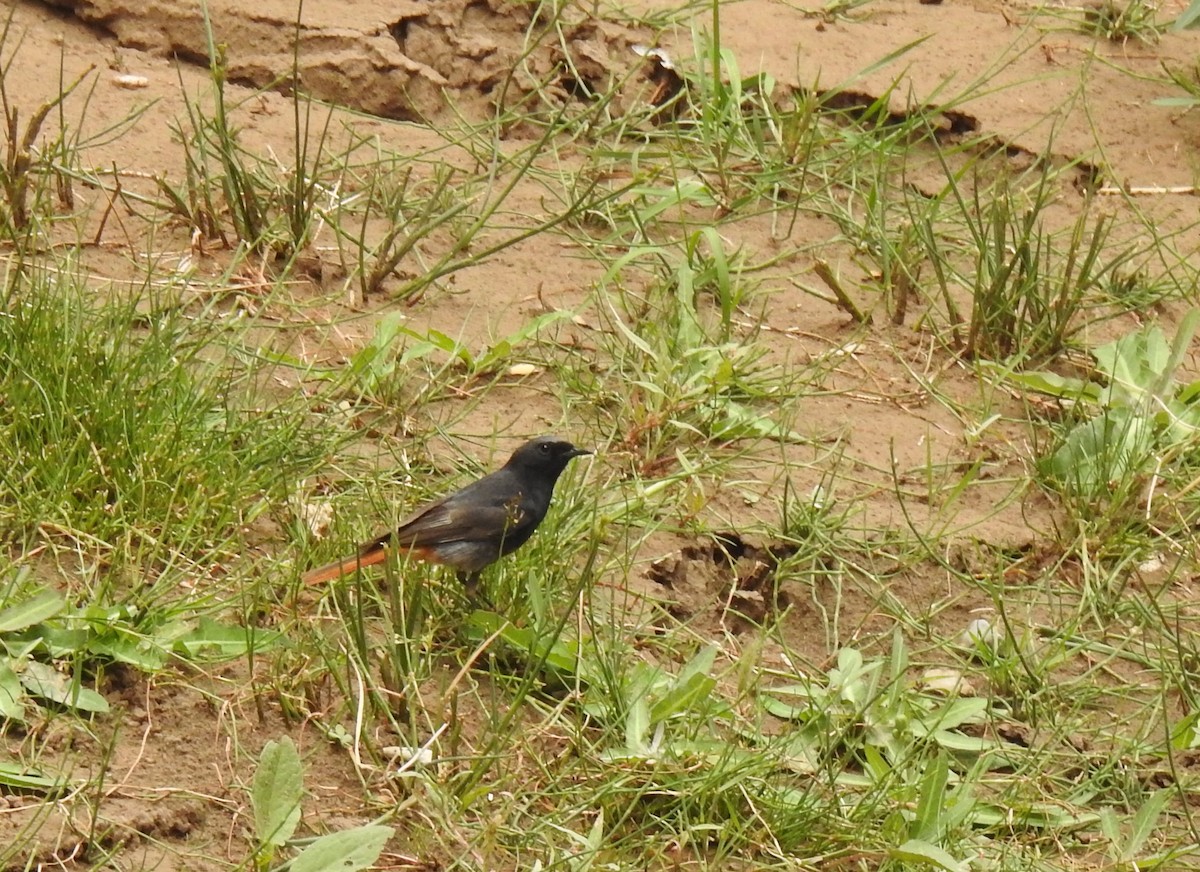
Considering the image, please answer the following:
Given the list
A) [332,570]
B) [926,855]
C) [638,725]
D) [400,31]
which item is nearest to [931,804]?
[926,855]

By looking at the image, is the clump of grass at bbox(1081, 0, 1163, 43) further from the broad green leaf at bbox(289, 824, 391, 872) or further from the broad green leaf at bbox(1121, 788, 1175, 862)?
the broad green leaf at bbox(289, 824, 391, 872)

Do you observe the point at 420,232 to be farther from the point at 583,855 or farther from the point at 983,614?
the point at 583,855

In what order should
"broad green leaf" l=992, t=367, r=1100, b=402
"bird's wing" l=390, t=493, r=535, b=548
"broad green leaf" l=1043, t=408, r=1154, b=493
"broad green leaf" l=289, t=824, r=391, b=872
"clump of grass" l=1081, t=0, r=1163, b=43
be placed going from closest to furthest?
"broad green leaf" l=289, t=824, r=391, b=872 < "bird's wing" l=390, t=493, r=535, b=548 < "broad green leaf" l=1043, t=408, r=1154, b=493 < "broad green leaf" l=992, t=367, r=1100, b=402 < "clump of grass" l=1081, t=0, r=1163, b=43

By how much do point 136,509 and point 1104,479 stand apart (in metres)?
2.55

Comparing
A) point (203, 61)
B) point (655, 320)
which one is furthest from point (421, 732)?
point (203, 61)

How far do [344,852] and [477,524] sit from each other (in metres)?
1.02

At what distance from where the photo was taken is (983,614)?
13.9 feet

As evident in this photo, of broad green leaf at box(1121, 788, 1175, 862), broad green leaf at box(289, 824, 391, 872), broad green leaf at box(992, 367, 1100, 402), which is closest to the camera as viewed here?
broad green leaf at box(289, 824, 391, 872)

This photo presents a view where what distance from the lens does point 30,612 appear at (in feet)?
11.1

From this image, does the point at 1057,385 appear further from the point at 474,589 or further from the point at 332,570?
the point at 332,570

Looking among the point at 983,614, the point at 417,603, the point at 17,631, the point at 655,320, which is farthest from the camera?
the point at 655,320

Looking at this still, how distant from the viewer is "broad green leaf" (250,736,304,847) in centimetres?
309

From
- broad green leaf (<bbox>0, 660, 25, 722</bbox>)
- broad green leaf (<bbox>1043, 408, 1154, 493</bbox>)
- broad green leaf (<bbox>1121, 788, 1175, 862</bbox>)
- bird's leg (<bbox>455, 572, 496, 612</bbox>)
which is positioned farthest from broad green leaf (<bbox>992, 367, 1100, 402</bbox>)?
broad green leaf (<bbox>0, 660, 25, 722</bbox>)

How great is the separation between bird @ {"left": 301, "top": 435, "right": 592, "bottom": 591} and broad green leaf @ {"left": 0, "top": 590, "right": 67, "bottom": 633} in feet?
1.91
